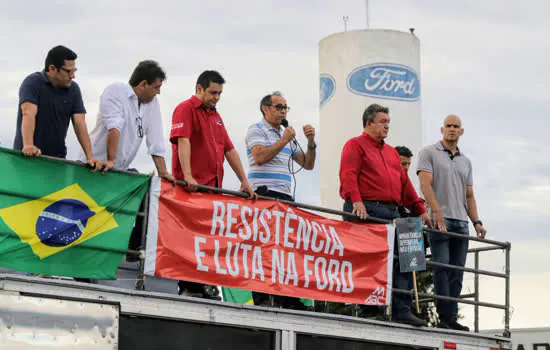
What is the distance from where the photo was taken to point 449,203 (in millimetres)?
11070

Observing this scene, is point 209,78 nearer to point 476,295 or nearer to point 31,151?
point 31,151

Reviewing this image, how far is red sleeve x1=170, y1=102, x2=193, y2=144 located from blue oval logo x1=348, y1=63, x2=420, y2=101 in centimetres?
2718

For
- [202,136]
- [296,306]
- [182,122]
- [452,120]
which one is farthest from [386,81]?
[182,122]

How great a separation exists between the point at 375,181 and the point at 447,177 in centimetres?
120

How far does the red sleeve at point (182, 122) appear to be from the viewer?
365 inches

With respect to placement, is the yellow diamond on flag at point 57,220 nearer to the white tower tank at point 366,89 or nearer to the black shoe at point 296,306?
the black shoe at point 296,306

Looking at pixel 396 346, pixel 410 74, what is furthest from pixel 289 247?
pixel 410 74

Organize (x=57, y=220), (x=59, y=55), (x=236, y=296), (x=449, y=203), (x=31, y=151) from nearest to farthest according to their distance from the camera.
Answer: (x=31, y=151) < (x=57, y=220) < (x=59, y=55) < (x=449, y=203) < (x=236, y=296)

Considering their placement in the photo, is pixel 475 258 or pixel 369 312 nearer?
pixel 369 312

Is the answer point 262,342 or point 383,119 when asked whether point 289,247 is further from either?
point 383,119

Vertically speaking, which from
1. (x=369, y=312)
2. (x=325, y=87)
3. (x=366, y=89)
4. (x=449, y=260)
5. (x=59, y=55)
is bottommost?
(x=369, y=312)

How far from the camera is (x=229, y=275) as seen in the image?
9.14 meters

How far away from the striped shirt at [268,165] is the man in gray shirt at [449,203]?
5.66ft

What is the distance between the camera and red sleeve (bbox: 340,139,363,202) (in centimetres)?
1017
